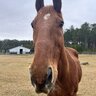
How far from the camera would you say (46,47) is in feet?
14.7

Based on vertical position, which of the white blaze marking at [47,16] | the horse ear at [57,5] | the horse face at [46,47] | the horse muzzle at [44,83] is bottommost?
the horse muzzle at [44,83]

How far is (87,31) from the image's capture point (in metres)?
115

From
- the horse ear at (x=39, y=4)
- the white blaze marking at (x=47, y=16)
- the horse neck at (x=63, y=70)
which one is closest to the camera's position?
the white blaze marking at (x=47, y=16)

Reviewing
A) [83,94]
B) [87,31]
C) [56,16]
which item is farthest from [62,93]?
[87,31]

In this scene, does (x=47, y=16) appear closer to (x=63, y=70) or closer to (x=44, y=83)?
(x=44, y=83)

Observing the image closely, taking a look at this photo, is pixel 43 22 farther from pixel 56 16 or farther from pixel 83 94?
pixel 83 94

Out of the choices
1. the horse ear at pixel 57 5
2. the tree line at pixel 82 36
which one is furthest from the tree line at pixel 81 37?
the horse ear at pixel 57 5

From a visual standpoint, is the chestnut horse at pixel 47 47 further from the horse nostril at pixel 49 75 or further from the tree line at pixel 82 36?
the tree line at pixel 82 36

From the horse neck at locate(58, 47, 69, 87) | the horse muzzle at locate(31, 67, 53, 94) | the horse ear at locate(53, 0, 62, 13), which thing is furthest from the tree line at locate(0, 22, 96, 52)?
the horse muzzle at locate(31, 67, 53, 94)

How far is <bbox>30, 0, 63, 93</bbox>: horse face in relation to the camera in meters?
4.16

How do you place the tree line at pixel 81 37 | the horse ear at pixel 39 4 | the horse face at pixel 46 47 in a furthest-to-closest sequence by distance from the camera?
the tree line at pixel 81 37 → the horse ear at pixel 39 4 → the horse face at pixel 46 47

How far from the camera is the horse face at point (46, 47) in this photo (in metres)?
4.16

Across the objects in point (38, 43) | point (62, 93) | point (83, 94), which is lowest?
point (83, 94)

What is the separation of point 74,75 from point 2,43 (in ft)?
398
